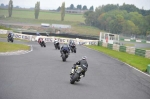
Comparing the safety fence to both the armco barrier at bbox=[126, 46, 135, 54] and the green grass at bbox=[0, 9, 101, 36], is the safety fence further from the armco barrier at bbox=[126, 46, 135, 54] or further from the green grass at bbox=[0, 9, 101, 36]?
the green grass at bbox=[0, 9, 101, 36]

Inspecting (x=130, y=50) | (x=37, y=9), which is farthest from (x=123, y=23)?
(x=130, y=50)

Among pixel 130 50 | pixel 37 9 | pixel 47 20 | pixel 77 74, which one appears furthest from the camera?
pixel 37 9

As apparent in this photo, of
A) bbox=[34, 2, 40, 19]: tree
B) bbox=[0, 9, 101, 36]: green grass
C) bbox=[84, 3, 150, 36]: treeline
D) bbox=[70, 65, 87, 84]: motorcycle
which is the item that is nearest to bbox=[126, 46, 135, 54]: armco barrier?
bbox=[70, 65, 87, 84]: motorcycle

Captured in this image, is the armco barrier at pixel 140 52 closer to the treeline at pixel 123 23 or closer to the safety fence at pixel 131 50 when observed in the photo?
the safety fence at pixel 131 50

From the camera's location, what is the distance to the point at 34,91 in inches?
511

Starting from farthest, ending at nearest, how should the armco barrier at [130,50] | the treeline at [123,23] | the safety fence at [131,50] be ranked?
the treeline at [123,23] → the armco barrier at [130,50] → the safety fence at [131,50]

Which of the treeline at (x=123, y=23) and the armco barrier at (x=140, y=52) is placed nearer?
the armco barrier at (x=140, y=52)

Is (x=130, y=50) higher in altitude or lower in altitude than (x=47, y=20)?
Answer: lower

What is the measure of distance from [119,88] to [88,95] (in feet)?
10.5

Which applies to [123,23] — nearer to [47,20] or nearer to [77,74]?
[47,20]

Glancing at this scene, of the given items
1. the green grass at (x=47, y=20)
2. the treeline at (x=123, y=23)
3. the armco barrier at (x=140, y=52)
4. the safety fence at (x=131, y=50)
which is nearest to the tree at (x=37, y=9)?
the green grass at (x=47, y=20)

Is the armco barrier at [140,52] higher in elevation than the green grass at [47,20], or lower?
lower

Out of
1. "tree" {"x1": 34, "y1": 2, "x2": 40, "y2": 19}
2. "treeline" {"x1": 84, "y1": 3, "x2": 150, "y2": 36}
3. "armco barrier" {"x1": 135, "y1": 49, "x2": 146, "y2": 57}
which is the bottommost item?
"armco barrier" {"x1": 135, "y1": 49, "x2": 146, "y2": 57}

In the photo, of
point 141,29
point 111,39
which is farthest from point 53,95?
point 141,29
